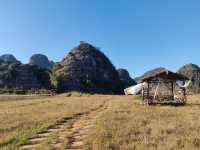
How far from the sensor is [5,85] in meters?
138

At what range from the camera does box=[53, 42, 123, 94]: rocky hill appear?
143750 mm

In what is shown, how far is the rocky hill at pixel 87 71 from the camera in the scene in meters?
144

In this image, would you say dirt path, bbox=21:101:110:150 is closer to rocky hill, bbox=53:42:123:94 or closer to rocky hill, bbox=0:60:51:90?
rocky hill, bbox=53:42:123:94

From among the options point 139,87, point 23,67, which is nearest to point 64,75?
point 23,67

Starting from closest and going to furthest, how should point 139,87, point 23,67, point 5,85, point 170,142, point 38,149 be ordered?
1. point 38,149
2. point 170,142
3. point 139,87
4. point 5,85
5. point 23,67

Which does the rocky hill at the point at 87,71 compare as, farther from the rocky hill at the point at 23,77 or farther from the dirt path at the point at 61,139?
the dirt path at the point at 61,139

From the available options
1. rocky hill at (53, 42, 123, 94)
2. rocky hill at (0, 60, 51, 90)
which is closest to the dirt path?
rocky hill at (53, 42, 123, 94)

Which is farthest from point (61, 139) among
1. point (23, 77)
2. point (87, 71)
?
point (87, 71)

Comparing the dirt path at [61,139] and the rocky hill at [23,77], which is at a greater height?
the rocky hill at [23,77]

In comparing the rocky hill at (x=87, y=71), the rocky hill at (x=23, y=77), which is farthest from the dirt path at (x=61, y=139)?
the rocky hill at (x=23, y=77)

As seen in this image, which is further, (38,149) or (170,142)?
(170,142)

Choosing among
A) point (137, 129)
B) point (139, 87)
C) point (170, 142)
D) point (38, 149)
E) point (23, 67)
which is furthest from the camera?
point (23, 67)

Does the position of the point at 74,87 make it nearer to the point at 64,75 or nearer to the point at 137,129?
the point at 64,75

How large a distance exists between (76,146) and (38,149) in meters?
1.27
